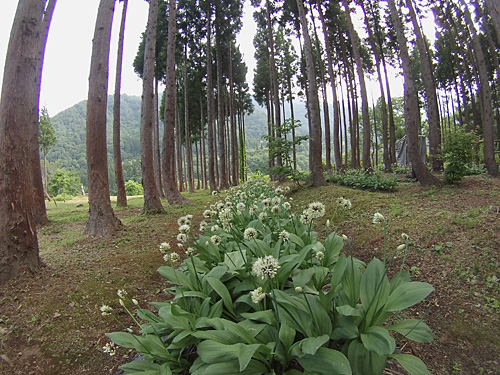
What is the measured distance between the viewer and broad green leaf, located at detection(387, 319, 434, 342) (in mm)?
1605

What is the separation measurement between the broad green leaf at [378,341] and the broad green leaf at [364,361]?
0.08 meters

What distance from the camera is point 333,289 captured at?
70.9 inches

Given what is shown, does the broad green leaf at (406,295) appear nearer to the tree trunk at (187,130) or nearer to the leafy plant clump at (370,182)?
the leafy plant clump at (370,182)

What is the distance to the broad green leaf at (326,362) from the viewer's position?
4.45ft

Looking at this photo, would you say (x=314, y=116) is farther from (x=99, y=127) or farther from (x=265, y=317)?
(x=265, y=317)

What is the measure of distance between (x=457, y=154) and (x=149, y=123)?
797cm

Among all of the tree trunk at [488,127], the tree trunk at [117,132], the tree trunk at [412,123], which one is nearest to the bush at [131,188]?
the tree trunk at [117,132]

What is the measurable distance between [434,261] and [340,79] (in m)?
22.2

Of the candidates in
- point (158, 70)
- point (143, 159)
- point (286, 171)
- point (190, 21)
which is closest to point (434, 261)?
point (286, 171)

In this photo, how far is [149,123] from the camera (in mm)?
8594

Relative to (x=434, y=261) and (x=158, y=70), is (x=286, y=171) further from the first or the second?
(x=158, y=70)

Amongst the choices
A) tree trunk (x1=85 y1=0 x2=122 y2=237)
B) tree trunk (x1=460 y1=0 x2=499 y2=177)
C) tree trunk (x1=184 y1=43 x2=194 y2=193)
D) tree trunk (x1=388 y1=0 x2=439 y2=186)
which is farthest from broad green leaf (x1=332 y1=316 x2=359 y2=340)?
tree trunk (x1=184 y1=43 x2=194 y2=193)

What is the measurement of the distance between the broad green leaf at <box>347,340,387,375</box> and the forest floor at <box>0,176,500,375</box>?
0.36 meters

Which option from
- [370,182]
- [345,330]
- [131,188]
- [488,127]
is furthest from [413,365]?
[131,188]
